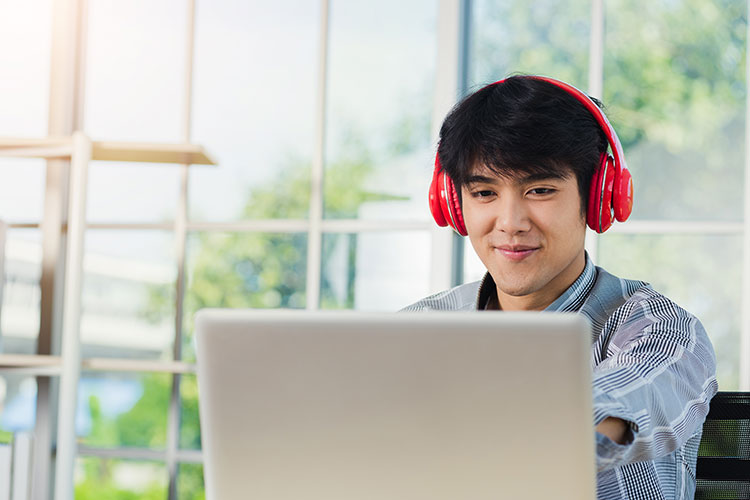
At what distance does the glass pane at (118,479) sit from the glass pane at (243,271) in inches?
14.4

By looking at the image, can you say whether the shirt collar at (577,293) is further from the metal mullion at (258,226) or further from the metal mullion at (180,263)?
the metal mullion at (180,263)

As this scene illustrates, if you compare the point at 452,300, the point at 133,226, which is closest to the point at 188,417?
the point at 133,226

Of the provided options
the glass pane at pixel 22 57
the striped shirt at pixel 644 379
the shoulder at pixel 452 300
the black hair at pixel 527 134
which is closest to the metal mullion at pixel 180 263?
the glass pane at pixel 22 57

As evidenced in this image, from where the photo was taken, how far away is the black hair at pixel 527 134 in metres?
1.28

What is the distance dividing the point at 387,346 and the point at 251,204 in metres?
1.95

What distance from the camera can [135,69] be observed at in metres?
2.62

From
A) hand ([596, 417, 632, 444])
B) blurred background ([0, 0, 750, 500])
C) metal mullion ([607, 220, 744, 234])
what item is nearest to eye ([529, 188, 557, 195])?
hand ([596, 417, 632, 444])

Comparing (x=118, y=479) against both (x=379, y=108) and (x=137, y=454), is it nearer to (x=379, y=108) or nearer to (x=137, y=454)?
(x=137, y=454)

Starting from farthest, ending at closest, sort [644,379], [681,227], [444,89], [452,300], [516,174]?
[444,89], [681,227], [452,300], [516,174], [644,379]

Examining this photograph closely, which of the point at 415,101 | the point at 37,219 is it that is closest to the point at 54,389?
the point at 37,219

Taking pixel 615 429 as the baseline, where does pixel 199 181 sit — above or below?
above

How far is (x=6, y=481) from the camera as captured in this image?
7.14 ft

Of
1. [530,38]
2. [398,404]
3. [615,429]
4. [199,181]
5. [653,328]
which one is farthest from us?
[530,38]

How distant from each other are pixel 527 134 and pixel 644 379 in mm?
523
